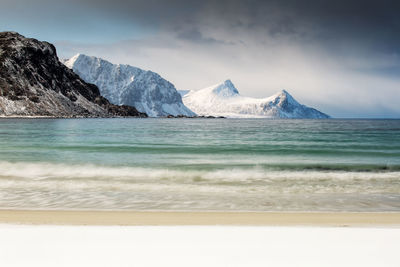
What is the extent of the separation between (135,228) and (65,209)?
402cm

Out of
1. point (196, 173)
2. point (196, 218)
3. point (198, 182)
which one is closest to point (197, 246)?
point (196, 218)

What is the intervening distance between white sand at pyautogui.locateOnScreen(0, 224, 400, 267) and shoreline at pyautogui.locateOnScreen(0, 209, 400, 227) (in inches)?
46.2

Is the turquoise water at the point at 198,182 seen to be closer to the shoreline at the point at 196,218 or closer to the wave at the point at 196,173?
the wave at the point at 196,173

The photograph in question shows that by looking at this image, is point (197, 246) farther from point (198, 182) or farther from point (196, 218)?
point (198, 182)

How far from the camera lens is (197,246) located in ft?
20.1

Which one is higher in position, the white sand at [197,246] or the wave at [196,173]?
the white sand at [197,246]

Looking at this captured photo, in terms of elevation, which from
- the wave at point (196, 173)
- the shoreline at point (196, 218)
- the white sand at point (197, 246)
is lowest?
the wave at point (196, 173)

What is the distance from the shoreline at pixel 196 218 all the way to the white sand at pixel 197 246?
1174 mm

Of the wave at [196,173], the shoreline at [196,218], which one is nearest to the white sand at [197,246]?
the shoreline at [196,218]

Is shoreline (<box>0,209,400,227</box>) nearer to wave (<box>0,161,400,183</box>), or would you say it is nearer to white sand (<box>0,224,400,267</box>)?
white sand (<box>0,224,400,267</box>)

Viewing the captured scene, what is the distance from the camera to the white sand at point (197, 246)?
5.41 meters

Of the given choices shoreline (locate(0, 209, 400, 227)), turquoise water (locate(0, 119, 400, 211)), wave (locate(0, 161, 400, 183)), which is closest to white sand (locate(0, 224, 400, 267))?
shoreline (locate(0, 209, 400, 227))

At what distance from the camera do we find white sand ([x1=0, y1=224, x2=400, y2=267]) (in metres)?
5.41

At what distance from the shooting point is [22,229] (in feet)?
23.8
